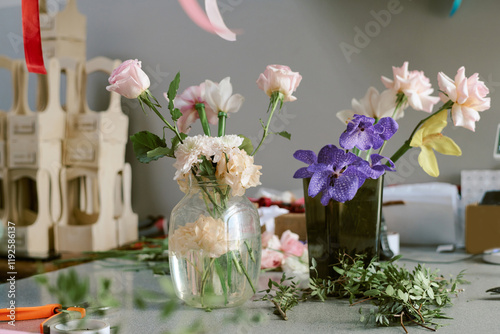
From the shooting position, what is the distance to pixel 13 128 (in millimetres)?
2465

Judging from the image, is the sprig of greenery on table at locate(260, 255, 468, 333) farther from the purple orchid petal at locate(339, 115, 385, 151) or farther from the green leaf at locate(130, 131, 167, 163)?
the green leaf at locate(130, 131, 167, 163)

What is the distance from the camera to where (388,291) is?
0.69m

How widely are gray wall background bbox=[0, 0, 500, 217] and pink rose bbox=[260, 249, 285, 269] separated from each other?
3.31 ft

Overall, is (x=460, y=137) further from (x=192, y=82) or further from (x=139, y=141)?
(x=139, y=141)

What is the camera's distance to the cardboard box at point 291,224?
1229mm

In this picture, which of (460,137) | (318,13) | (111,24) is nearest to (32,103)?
(111,24)

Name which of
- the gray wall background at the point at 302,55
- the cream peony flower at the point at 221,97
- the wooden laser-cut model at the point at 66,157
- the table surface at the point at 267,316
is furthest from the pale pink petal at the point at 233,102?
the wooden laser-cut model at the point at 66,157

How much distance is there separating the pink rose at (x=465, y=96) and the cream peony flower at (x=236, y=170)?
348mm

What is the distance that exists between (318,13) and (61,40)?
132 cm

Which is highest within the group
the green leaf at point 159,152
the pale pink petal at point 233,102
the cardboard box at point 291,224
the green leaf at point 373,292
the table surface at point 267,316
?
the pale pink petal at point 233,102

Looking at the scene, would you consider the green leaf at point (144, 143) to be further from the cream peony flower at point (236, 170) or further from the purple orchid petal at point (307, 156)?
the purple orchid petal at point (307, 156)

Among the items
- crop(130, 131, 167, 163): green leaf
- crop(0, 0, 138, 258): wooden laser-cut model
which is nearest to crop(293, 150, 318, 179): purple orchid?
crop(130, 131, 167, 163): green leaf

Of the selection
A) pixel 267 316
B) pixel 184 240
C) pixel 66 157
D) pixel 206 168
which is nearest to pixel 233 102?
pixel 206 168

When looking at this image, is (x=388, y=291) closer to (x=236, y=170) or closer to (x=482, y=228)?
(x=236, y=170)
